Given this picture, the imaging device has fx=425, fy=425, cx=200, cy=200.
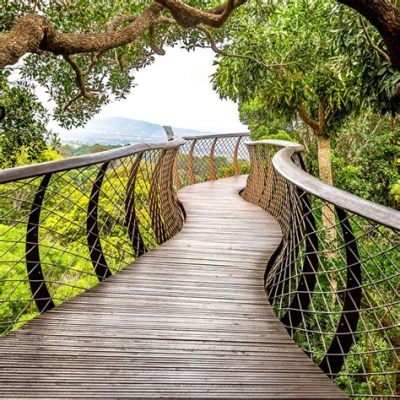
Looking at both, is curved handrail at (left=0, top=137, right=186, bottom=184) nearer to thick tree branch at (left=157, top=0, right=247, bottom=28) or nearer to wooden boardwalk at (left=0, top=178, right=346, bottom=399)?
wooden boardwalk at (left=0, top=178, right=346, bottom=399)

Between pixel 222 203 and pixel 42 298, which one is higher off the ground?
pixel 42 298

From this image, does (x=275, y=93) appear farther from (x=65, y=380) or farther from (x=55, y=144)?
(x=65, y=380)

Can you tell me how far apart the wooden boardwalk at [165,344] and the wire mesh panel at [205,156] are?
4.60 meters

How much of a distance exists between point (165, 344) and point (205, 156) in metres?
7.62

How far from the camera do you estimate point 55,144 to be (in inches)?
297

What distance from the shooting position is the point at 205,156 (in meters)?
9.40

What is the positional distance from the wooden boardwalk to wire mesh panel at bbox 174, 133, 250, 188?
4.60 m

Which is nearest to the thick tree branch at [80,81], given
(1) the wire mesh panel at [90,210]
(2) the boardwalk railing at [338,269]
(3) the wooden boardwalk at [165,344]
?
(1) the wire mesh panel at [90,210]

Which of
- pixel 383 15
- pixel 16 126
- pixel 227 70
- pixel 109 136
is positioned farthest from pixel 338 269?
pixel 109 136

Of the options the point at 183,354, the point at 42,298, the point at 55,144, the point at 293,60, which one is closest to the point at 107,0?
the point at 55,144

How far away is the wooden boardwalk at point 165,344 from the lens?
1573mm

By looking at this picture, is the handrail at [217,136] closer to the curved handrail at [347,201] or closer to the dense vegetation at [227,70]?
the dense vegetation at [227,70]

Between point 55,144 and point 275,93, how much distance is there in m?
5.05

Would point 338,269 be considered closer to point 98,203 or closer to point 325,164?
point 98,203
